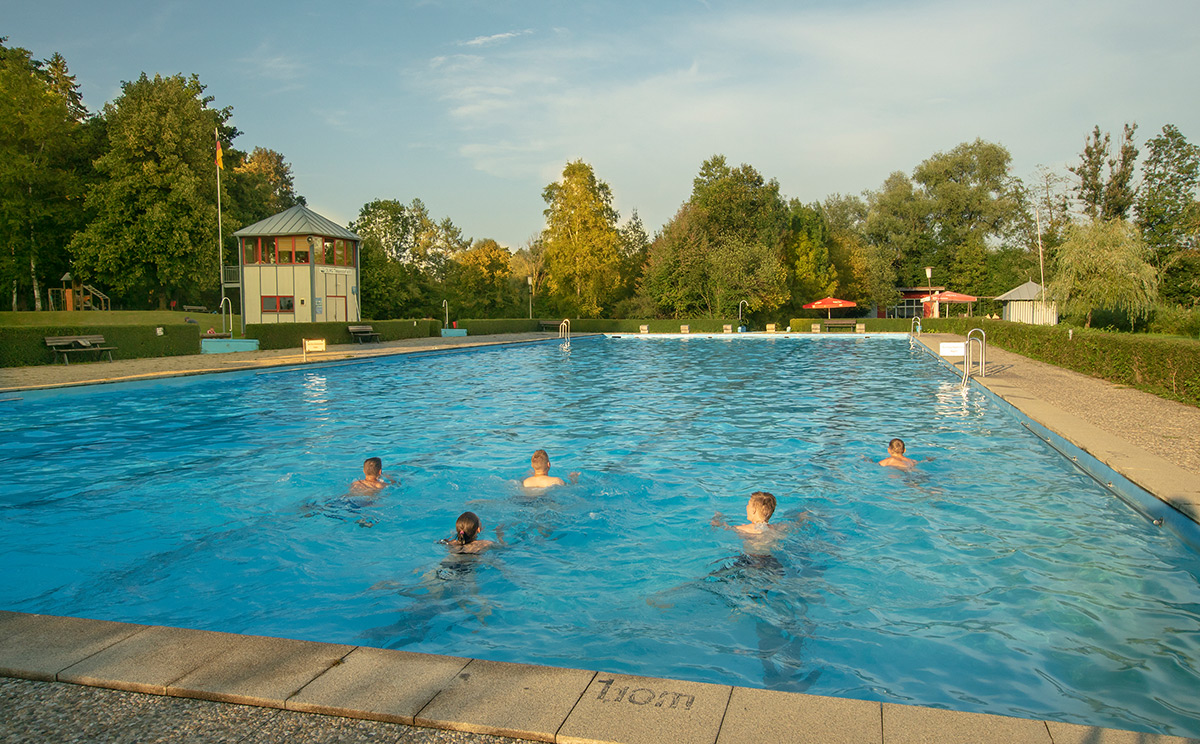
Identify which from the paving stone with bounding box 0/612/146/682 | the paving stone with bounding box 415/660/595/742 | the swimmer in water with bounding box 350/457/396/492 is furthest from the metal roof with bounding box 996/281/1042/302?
the paving stone with bounding box 0/612/146/682

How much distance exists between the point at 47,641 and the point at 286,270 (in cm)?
3635

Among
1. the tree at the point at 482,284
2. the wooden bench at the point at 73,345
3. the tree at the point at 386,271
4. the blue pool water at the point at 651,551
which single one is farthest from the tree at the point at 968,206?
the wooden bench at the point at 73,345

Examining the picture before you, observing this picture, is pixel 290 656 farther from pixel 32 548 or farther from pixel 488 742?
pixel 32 548

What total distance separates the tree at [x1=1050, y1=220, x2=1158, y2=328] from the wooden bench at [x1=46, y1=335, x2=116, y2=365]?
33604 millimetres

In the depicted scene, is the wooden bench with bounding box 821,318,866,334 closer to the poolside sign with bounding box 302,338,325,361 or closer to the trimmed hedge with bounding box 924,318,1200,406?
the trimmed hedge with bounding box 924,318,1200,406

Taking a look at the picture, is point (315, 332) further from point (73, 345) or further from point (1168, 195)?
point (1168, 195)

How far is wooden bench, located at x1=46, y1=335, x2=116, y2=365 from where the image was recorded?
2072cm

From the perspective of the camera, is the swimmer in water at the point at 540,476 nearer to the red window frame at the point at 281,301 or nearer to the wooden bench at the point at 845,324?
the red window frame at the point at 281,301

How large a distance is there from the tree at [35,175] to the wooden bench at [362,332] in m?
17.9

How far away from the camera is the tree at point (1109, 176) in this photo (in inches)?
1966

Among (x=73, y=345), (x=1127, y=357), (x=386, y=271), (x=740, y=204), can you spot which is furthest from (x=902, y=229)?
(x=73, y=345)

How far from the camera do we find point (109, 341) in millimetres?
22188

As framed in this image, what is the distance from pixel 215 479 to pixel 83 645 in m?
6.52

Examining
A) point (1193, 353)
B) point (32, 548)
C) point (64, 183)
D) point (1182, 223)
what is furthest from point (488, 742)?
point (1182, 223)
